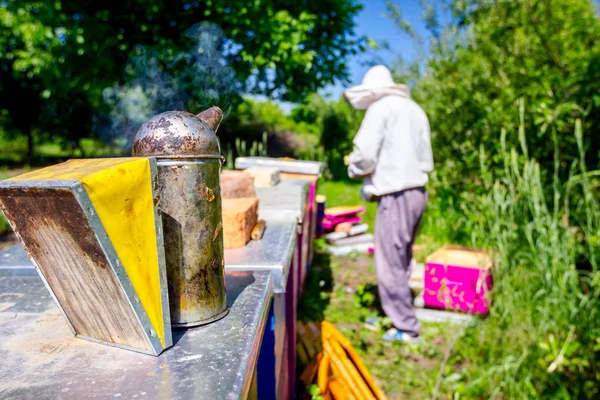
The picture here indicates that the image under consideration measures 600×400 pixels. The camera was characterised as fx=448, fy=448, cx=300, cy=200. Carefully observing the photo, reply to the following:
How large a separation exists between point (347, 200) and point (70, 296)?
328 inches

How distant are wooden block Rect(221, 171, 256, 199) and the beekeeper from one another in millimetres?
1322

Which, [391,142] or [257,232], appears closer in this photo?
[257,232]

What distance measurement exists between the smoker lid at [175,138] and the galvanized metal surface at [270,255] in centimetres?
55

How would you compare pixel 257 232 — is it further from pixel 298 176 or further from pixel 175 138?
pixel 298 176

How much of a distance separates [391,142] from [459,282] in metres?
1.33

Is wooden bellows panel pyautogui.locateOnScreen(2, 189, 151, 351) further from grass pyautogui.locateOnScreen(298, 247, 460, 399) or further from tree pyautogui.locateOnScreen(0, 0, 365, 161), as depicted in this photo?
tree pyautogui.locateOnScreen(0, 0, 365, 161)

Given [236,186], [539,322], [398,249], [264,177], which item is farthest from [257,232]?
[539,322]

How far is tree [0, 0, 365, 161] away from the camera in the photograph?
758 cm

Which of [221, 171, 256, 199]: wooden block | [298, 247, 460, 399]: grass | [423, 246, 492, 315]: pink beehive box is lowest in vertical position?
[298, 247, 460, 399]: grass

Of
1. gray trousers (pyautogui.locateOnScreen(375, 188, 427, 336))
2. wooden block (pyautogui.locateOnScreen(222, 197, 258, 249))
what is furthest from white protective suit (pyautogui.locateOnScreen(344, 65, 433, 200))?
wooden block (pyautogui.locateOnScreen(222, 197, 258, 249))

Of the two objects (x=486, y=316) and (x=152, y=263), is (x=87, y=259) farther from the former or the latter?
(x=486, y=316)

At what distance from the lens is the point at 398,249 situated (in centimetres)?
363

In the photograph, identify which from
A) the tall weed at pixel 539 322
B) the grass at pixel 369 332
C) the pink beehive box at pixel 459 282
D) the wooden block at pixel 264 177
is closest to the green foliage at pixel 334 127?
the grass at pixel 369 332

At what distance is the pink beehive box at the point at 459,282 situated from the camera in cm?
364
